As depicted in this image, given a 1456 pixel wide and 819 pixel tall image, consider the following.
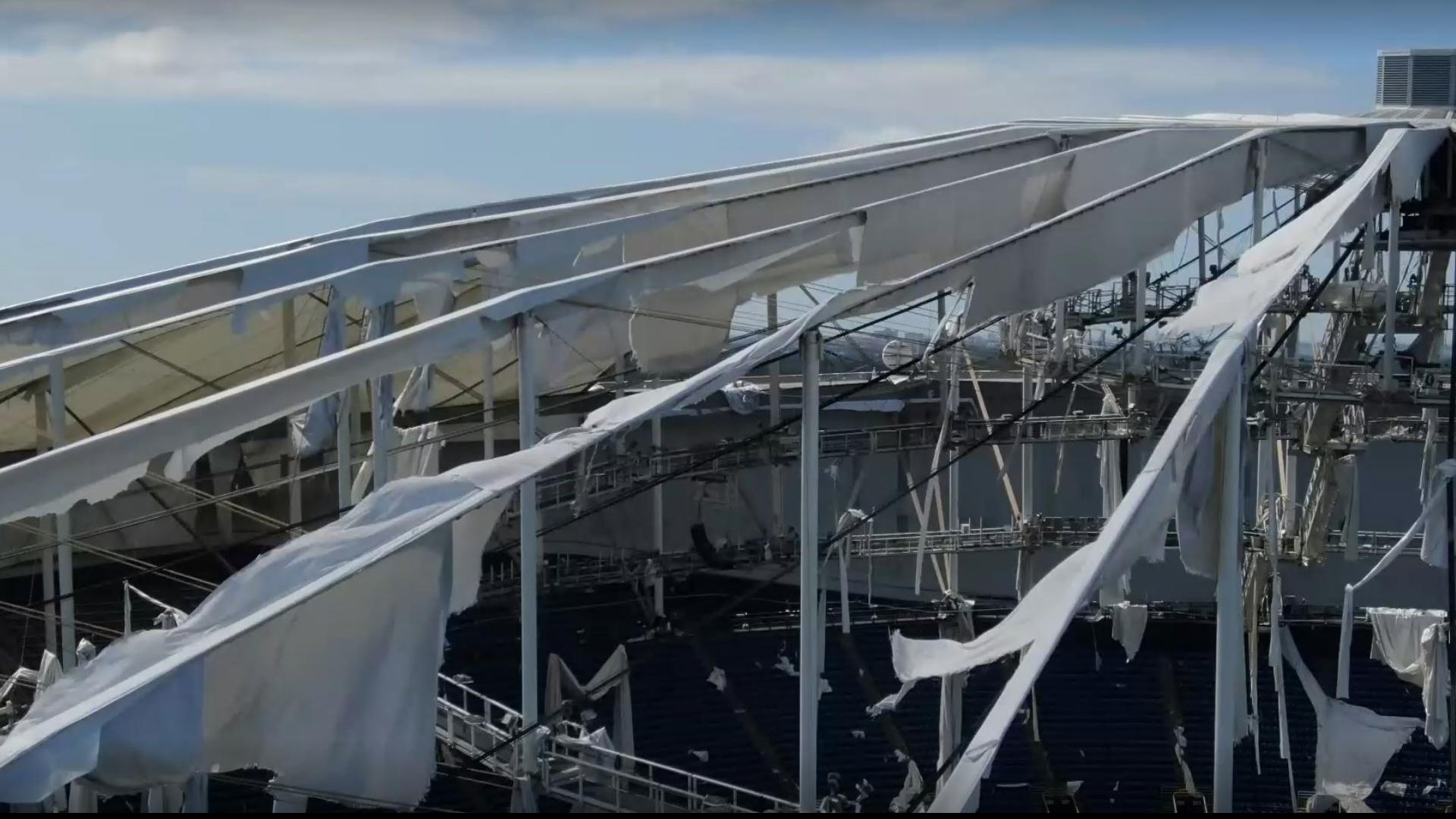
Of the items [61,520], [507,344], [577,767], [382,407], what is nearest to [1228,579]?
[577,767]

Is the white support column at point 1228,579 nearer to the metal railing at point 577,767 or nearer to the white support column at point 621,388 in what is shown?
the metal railing at point 577,767

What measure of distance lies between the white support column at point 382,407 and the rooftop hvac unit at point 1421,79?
31.4 feet

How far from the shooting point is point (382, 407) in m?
11.8

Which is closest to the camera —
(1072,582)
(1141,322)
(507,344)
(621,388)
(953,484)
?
(1072,582)

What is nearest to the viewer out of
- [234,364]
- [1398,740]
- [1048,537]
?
[1398,740]

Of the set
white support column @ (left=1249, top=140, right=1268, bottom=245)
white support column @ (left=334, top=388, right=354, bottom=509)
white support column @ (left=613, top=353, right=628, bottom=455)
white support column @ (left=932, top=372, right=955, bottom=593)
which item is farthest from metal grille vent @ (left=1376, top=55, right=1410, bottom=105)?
white support column @ (left=334, top=388, right=354, bottom=509)

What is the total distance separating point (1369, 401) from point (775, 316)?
4.46 meters

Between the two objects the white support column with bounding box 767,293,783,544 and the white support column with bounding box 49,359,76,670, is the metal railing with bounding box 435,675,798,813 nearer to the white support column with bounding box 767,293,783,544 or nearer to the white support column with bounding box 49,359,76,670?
the white support column with bounding box 49,359,76,670

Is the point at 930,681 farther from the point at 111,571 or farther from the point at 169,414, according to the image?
the point at 169,414

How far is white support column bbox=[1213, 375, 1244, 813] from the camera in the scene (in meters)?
7.93

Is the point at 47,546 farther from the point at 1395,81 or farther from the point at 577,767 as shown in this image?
the point at 1395,81

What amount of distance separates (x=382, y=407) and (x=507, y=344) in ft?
16.6

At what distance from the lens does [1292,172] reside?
1366cm

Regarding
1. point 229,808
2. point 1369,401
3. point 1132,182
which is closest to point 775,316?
point 1132,182
